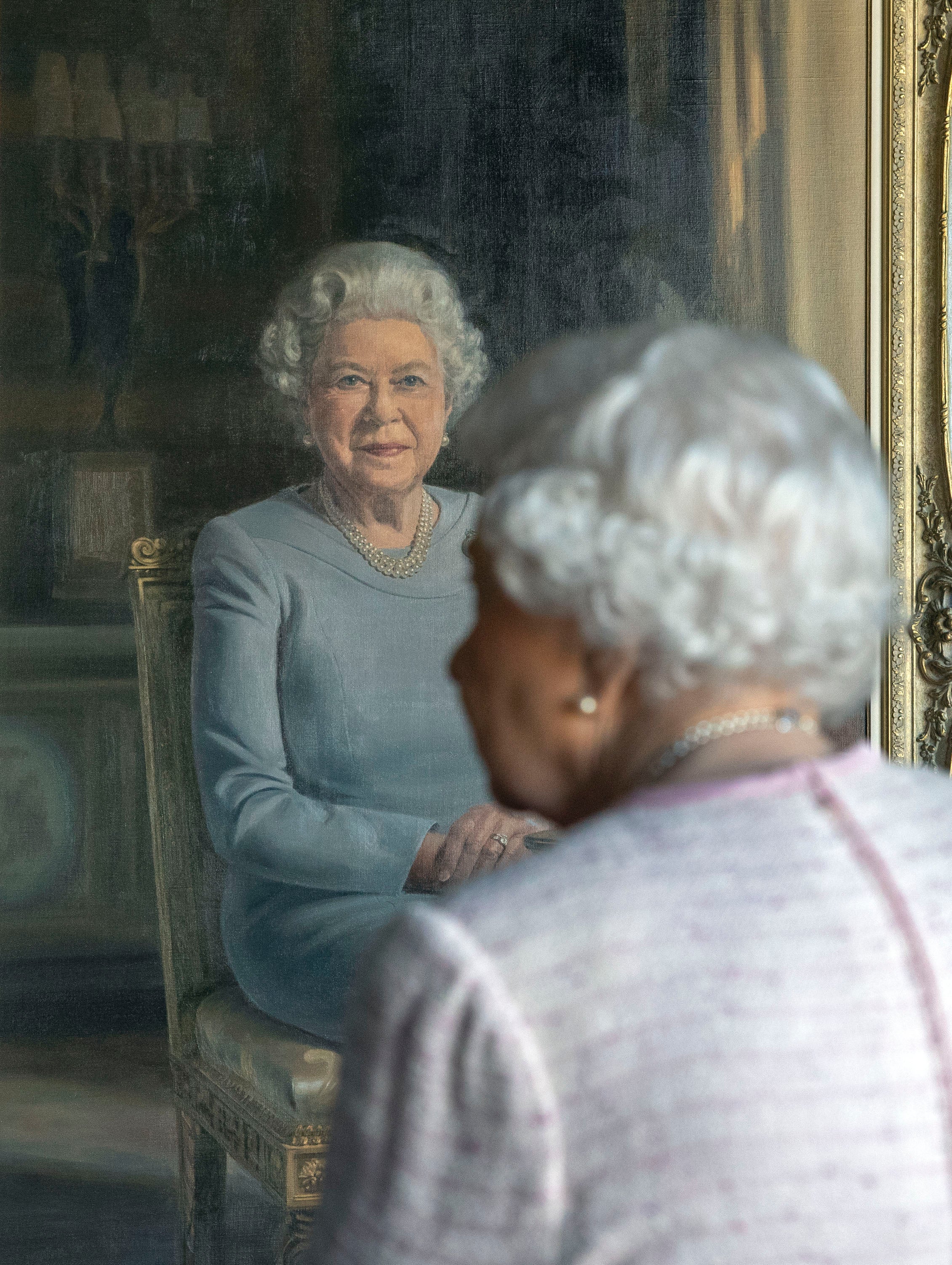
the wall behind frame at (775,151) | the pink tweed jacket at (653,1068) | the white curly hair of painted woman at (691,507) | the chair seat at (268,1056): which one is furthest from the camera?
the wall behind frame at (775,151)

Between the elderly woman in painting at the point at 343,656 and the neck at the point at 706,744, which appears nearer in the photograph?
the neck at the point at 706,744

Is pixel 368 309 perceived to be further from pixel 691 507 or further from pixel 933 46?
pixel 691 507

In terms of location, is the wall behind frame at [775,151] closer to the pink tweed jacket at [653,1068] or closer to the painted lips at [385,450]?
the painted lips at [385,450]

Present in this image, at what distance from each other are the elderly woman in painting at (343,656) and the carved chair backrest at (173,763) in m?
0.04

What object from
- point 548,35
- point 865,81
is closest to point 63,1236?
point 548,35

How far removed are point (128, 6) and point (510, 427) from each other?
2.67m

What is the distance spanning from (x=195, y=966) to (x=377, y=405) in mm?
1492

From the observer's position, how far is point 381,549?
323 cm

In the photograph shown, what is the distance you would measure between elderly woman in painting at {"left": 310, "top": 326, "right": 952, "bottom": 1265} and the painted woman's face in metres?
2.15

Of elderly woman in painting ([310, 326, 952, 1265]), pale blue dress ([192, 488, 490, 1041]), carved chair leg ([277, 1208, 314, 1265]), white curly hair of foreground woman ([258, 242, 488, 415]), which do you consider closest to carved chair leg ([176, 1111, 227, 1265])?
carved chair leg ([277, 1208, 314, 1265])

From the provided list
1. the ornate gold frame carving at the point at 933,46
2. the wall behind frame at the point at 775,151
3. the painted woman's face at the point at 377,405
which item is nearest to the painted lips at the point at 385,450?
the painted woman's face at the point at 377,405

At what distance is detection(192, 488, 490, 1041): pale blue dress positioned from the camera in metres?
3.16

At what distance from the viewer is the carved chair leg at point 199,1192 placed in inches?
126

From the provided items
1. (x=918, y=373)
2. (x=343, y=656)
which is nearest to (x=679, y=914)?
(x=343, y=656)
